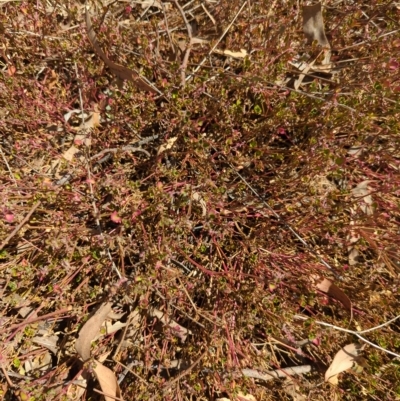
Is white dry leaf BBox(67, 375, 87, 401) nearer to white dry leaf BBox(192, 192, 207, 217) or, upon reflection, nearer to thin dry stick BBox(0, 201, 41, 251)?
thin dry stick BBox(0, 201, 41, 251)

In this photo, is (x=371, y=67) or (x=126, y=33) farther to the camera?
(x=126, y=33)

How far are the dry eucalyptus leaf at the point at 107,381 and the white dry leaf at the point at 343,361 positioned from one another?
1091 millimetres

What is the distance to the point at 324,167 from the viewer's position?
2.00 m

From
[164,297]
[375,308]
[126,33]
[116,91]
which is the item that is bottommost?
[375,308]

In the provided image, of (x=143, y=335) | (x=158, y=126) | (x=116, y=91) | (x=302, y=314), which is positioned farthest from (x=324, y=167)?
(x=143, y=335)

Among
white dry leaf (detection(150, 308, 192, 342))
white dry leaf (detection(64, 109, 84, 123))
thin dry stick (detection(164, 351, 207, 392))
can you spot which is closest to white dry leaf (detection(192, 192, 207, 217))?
white dry leaf (detection(150, 308, 192, 342))

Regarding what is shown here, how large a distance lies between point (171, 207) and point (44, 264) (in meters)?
0.76

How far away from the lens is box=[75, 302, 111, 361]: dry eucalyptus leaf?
190 centimetres

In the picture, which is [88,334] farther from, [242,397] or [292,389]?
[292,389]

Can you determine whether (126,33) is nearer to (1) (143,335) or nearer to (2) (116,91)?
(2) (116,91)

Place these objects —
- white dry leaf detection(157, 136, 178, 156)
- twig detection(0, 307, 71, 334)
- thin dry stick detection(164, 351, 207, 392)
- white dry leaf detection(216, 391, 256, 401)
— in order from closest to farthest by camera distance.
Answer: thin dry stick detection(164, 351, 207, 392), twig detection(0, 307, 71, 334), white dry leaf detection(216, 391, 256, 401), white dry leaf detection(157, 136, 178, 156)

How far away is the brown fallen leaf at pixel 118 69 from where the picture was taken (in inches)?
79.6

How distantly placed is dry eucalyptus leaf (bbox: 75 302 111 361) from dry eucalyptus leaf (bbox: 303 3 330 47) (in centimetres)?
192

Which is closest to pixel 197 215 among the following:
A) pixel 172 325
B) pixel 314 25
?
pixel 172 325
